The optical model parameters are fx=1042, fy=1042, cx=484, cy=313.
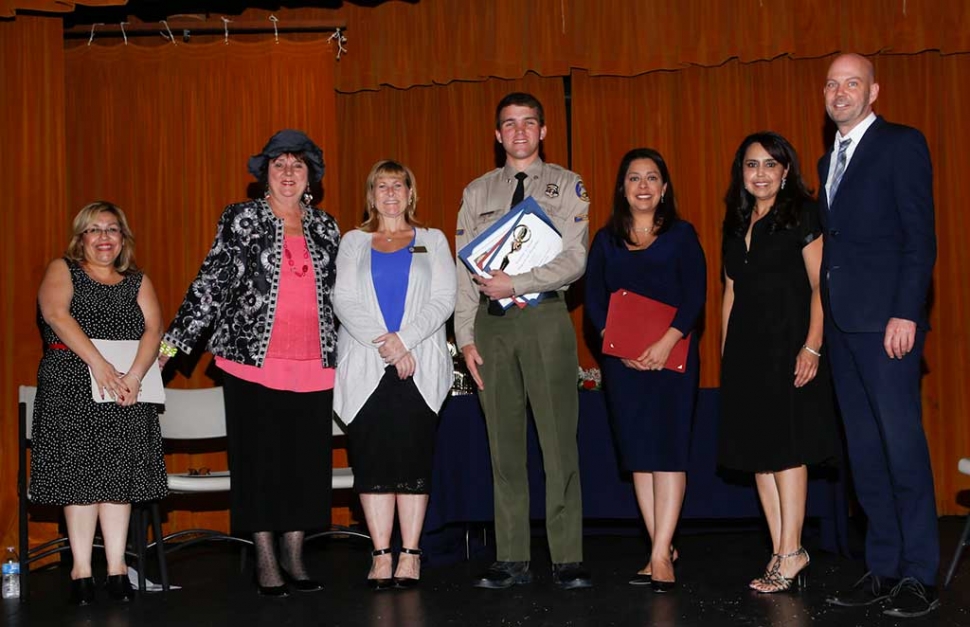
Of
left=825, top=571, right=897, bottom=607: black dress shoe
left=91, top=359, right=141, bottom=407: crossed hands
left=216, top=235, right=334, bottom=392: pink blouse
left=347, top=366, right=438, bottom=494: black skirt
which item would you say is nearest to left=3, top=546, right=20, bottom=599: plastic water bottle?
left=91, top=359, right=141, bottom=407: crossed hands

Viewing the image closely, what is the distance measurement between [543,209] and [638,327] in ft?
2.00

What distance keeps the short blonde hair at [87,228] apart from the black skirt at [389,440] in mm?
1213

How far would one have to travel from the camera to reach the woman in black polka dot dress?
13.5ft

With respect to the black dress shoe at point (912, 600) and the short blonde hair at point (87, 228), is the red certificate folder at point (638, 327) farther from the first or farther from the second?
the short blonde hair at point (87, 228)

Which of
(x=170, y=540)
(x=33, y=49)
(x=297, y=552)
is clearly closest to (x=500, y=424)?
(x=297, y=552)

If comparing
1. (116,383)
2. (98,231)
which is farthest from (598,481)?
(98,231)

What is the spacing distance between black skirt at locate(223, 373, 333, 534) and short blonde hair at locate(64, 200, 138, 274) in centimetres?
71

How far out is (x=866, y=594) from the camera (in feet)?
12.4

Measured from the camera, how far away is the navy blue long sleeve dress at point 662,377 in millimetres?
4016

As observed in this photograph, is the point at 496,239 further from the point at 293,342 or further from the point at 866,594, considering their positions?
the point at 866,594

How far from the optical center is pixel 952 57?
19.6ft

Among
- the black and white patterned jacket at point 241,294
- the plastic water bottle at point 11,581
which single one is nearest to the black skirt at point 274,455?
the black and white patterned jacket at point 241,294

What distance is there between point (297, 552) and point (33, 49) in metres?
3.05

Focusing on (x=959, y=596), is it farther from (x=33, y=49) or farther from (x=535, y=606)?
(x=33, y=49)
